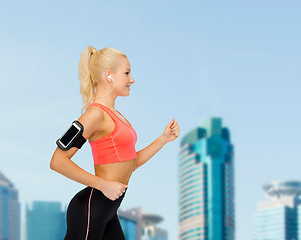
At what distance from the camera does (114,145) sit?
3.07 metres

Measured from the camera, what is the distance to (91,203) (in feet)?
9.87

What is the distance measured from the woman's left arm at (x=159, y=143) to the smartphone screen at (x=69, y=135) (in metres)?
0.63

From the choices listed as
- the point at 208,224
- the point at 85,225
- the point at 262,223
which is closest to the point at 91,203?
the point at 85,225

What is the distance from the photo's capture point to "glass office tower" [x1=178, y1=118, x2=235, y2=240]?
3617 inches

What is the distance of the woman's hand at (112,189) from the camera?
2936 mm

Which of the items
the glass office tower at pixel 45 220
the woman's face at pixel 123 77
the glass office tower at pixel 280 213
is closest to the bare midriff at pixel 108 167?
the woman's face at pixel 123 77

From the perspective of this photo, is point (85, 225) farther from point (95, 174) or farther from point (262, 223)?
point (262, 223)

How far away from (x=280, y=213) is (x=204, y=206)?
28320mm

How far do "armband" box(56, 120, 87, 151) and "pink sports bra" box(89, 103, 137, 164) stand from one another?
0.49 ft

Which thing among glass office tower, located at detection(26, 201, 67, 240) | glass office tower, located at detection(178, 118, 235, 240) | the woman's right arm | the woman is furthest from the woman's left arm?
glass office tower, located at detection(26, 201, 67, 240)

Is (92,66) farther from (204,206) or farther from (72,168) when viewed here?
(204,206)

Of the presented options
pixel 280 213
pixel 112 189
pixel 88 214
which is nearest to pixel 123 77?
pixel 112 189

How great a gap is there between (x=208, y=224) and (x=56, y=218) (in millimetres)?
26904

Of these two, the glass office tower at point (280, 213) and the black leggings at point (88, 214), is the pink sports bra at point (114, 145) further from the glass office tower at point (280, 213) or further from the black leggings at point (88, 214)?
the glass office tower at point (280, 213)
